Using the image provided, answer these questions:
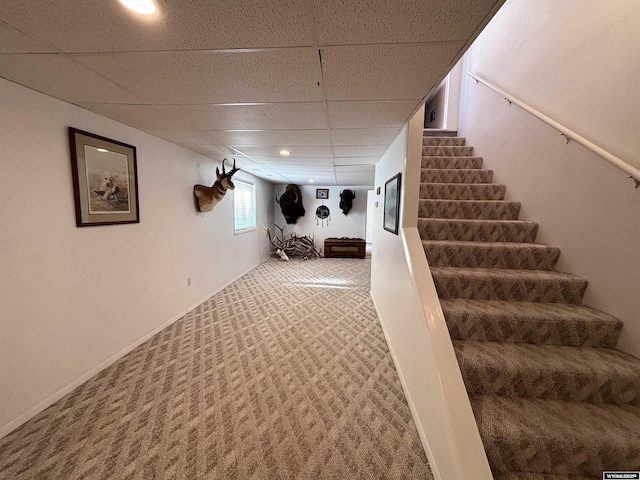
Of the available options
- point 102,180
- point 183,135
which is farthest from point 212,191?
point 102,180

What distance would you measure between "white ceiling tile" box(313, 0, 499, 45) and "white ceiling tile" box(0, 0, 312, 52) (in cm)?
10

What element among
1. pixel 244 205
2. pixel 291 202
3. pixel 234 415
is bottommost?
pixel 234 415

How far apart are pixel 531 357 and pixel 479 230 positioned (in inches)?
45.6

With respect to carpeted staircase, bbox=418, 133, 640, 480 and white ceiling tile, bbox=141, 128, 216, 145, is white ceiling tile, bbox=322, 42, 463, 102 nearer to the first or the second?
carpeted staircase, bbox=418, 133, 640, 480

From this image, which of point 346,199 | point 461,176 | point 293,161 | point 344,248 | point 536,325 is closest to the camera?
point 536,325

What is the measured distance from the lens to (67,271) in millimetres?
1751

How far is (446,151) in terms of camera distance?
3320 mm

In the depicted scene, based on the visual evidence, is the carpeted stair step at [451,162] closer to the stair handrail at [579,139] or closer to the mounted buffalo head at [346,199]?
the stair handrail at [579,139]

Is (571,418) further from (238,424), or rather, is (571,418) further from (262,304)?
(262,304)

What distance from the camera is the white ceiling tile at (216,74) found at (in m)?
1.17

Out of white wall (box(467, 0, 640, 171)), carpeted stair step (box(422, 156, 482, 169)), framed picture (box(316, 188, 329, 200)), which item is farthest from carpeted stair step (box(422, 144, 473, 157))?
framed picture (box(316, 188, 329, 200))

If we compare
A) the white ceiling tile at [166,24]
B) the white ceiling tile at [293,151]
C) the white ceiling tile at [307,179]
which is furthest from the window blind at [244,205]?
the white ceiling tile at [166,24]

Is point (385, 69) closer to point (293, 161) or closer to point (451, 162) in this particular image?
point (451, 162)

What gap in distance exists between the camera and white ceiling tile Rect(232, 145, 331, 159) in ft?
9.48
